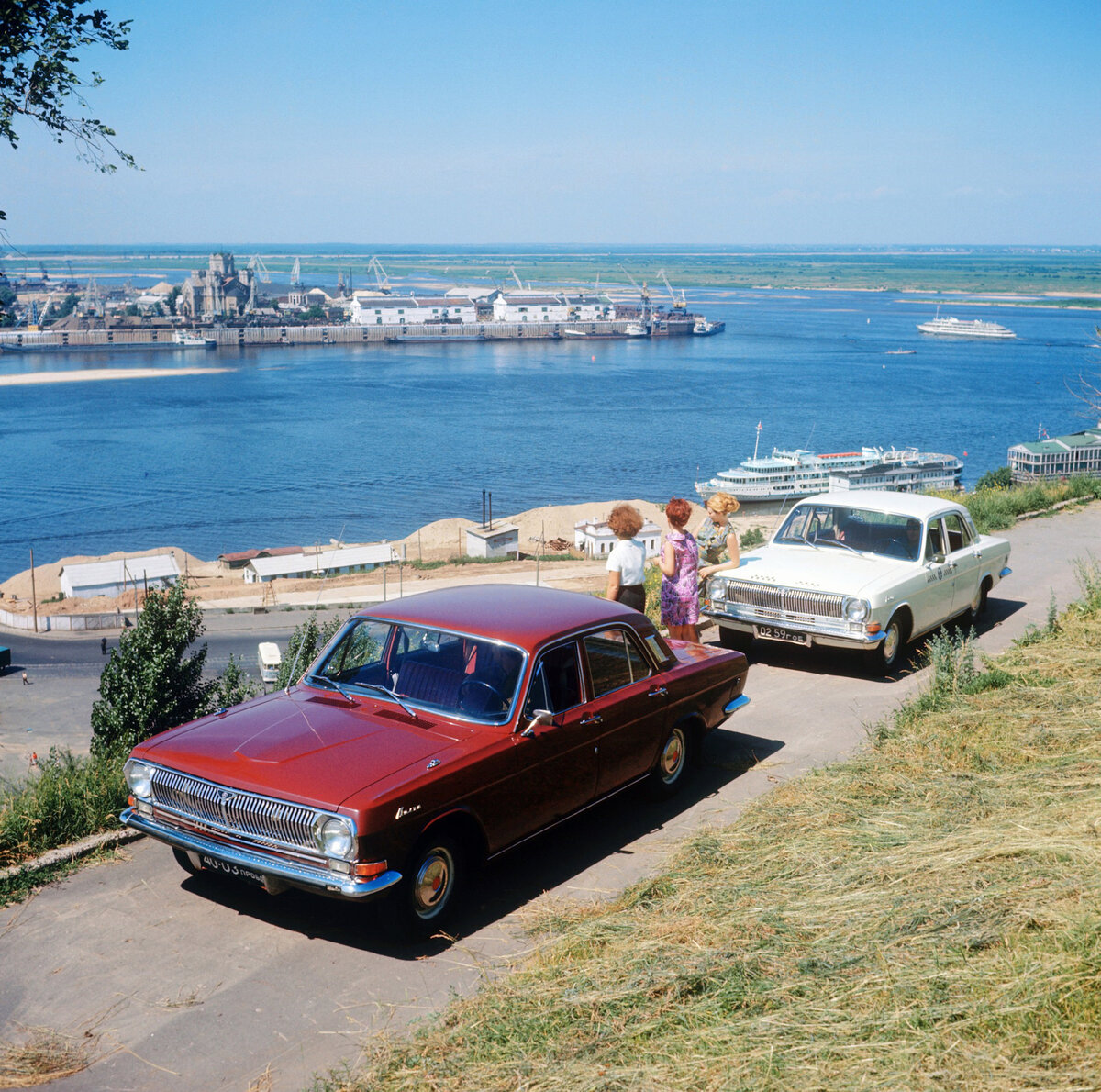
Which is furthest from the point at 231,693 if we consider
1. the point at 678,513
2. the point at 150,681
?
the point at 678,513

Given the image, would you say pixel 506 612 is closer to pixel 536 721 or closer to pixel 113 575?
pixel 536 721

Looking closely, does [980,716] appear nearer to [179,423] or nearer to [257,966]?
[257,966]

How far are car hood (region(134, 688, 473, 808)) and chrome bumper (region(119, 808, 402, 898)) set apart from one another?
0.27m

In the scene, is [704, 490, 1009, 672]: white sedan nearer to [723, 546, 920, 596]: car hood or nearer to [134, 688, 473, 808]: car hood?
[723, 546, 920, 596]: car hood

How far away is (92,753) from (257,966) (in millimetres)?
4196

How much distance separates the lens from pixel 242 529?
5209 centimetres

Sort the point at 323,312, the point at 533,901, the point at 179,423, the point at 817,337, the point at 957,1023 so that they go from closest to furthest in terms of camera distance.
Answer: the point at 957,1023, the point at 533,901, the point at 179,423, the point at 817,337, the point at 323,312

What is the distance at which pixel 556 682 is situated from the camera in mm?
5316

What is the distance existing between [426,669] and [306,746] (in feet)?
2.66

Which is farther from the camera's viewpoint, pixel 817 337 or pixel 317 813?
pixel 817 337

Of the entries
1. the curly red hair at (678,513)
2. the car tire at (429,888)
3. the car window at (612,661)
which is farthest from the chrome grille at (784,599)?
the car tire at (429,888)

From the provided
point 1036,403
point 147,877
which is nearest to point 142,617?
point 147,877

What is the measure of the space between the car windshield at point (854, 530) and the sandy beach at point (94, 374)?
119064 mm

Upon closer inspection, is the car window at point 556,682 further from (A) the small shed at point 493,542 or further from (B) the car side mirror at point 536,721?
(A) the small shed at point 493,542
